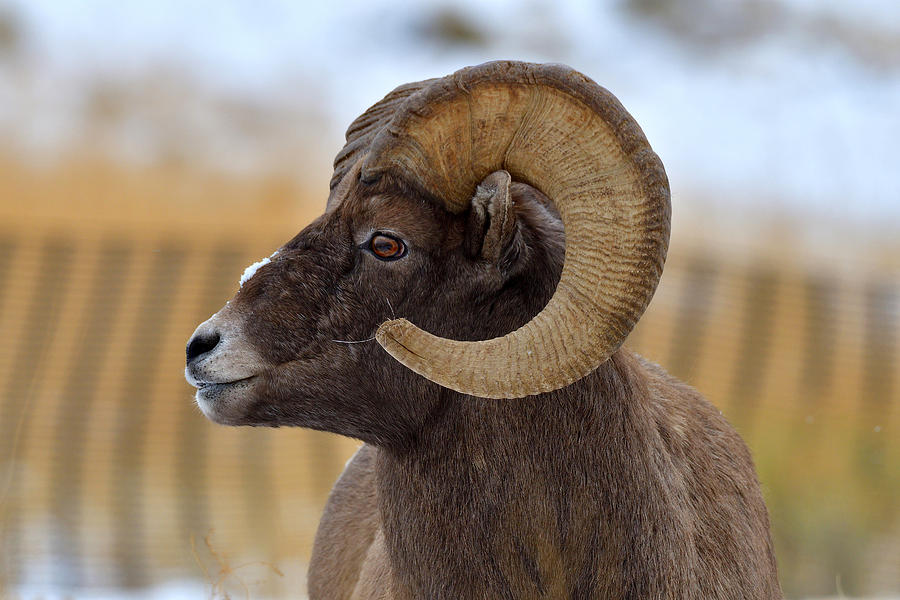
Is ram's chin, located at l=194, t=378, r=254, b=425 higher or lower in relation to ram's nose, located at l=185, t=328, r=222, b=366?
lower

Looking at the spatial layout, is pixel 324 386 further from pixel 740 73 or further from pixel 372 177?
→ pixel 740 73

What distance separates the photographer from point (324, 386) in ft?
11.5

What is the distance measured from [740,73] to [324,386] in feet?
78.4

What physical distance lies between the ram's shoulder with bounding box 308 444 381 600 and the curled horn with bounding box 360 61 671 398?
1.68 metres

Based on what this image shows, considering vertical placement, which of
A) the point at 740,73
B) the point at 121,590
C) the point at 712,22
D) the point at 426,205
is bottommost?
the point at 121,590

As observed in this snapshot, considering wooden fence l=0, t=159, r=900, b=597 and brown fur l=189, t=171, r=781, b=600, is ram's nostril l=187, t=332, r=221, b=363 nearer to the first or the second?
brown fur l=189, t=171, r=781, b=600

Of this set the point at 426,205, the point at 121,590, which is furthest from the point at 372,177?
the point at 121,590

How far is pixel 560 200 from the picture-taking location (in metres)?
3.29

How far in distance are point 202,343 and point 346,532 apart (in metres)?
1.90

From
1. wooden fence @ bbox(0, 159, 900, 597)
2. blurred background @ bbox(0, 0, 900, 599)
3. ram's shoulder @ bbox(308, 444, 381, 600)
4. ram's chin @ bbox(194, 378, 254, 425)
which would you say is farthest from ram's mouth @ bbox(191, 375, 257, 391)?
wooden fence @ bbox(0, 159, 900, 597)

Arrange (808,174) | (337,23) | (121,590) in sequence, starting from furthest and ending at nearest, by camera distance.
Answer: (337,23) → (808,174) → (121,590)

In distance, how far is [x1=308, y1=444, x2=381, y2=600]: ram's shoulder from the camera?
4.80 meters

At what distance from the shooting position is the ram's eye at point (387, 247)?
345 cm

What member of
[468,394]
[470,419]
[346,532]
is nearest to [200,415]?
[346,532]
